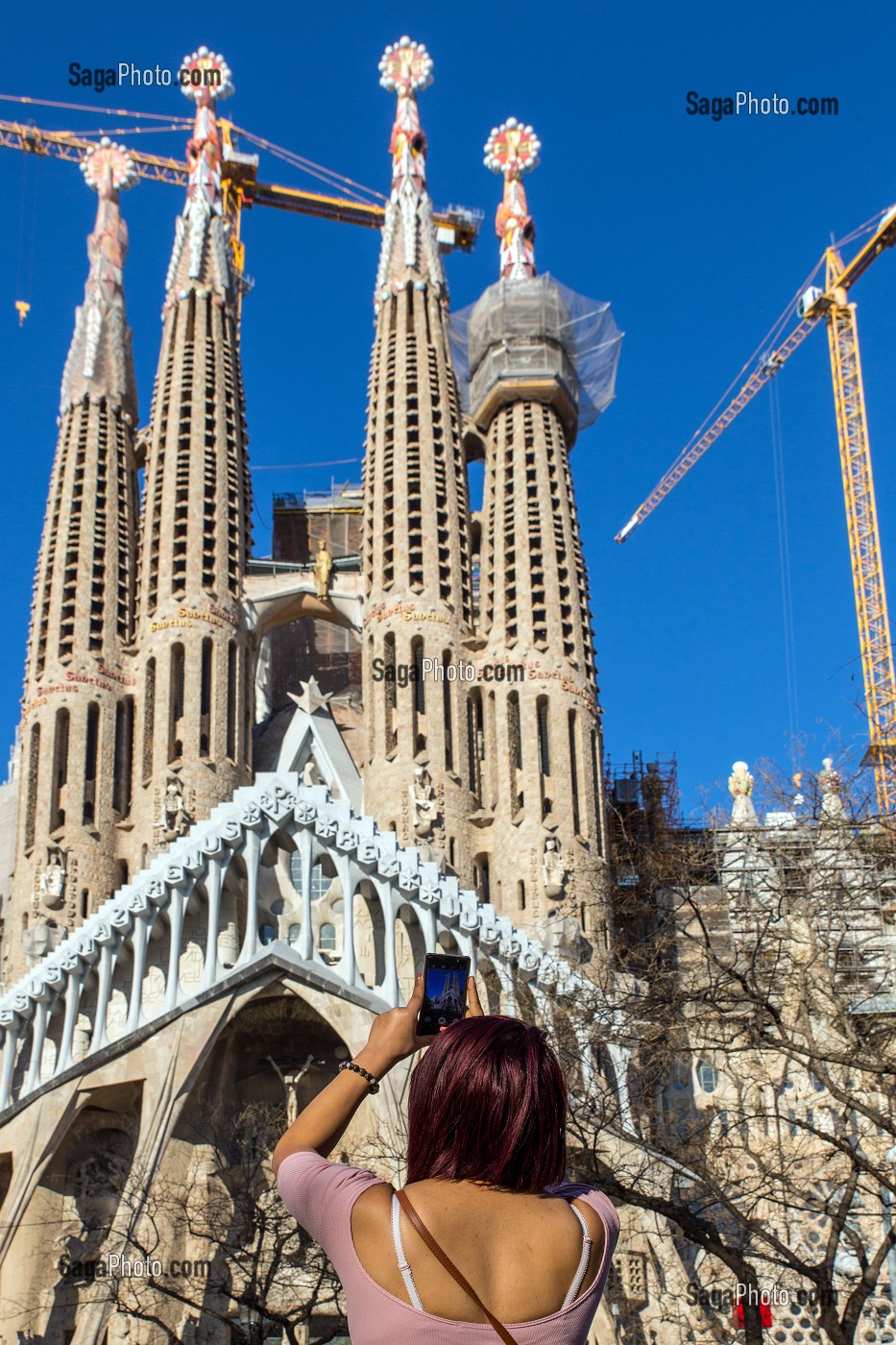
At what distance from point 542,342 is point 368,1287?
4432 centimetres

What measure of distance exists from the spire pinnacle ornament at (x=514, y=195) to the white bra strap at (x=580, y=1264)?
46.2 m

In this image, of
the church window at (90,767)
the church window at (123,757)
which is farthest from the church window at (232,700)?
the church window at (90,767)

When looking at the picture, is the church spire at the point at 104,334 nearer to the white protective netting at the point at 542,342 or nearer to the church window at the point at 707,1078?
the white protective netting at the point at 542,342

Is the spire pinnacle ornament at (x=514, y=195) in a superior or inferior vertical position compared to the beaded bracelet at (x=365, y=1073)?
superior

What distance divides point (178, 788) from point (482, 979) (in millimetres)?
10357

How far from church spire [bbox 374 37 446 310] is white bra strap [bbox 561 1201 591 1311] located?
43.9m

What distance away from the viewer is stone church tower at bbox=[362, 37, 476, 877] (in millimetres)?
37531

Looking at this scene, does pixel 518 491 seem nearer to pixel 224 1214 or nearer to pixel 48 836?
pixel 48 836

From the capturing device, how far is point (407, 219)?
45.3 meters

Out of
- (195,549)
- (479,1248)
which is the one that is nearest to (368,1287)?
(479,1248)

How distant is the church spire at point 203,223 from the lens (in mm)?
44281

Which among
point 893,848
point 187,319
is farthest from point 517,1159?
point 187,319

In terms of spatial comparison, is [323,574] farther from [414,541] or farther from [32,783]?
[32,783]

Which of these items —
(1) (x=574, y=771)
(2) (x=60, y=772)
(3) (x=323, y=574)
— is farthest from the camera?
(3) (x=323, y=574)
